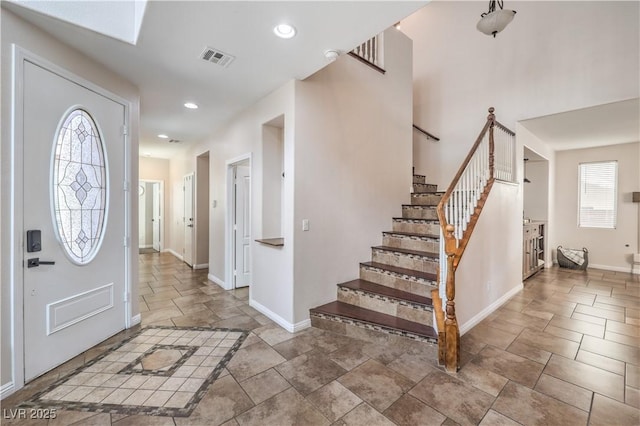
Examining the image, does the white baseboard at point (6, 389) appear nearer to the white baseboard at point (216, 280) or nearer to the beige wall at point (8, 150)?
the beige wall at point (8, 150)

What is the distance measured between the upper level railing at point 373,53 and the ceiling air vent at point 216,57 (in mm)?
1916

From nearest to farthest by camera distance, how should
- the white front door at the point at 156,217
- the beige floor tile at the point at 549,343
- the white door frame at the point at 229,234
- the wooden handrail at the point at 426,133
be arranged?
the beige floor tile at the point at 549,343 < the white door frame at the point at 229,234 < the wooden handrail at the point at 426,133 < the white front door at the point at 156,217

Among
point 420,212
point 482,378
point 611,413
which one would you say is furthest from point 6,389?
point 420,212

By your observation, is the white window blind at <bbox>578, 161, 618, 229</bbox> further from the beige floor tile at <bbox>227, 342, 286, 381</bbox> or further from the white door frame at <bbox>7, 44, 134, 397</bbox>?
the white door frame at <bbox>7, 44, 134, 397</bbox>

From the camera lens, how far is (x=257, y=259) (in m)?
3.74

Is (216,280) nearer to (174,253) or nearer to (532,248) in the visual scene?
(174,253)

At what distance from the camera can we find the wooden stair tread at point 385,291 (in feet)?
9.71

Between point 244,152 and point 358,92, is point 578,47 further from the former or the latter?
point 244,152

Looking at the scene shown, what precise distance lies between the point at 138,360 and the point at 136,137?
7.98ft

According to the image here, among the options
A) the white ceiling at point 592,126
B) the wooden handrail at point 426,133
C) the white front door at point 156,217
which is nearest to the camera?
the white ceiling at point 592,126

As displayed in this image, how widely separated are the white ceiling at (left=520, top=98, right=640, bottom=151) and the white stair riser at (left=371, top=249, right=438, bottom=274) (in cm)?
348

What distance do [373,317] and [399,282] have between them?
1.88 ft

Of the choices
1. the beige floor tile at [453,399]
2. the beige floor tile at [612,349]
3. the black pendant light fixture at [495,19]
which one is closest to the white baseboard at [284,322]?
the beige floor tile at [453,399]

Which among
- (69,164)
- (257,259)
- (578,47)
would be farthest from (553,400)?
(578,47)
